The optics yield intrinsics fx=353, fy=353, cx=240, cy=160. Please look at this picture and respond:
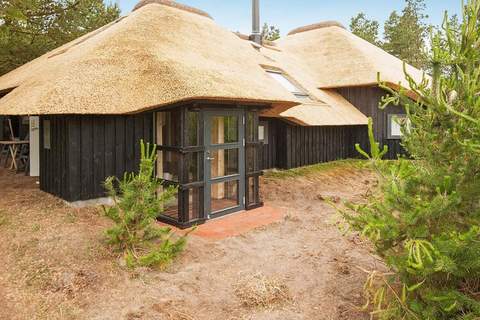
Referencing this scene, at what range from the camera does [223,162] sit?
7164 millimetres

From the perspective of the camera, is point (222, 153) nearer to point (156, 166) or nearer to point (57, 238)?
point (156, 166)

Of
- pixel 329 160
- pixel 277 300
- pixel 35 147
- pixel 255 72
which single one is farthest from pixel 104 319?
pixel 329 160

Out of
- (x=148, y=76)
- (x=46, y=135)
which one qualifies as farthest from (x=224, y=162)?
(x=46, y=135)

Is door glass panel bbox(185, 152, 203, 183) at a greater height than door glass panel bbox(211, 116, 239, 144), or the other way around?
door glass panel bbox(211, 116, 239, 144)

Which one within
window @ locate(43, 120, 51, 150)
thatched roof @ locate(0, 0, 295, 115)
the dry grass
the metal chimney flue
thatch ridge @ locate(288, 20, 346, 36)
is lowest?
the dry grass

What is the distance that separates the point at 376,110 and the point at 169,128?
11039mm

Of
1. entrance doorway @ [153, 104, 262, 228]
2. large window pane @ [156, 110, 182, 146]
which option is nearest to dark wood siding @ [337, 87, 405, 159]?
entrance doorway @ [153, 104, 262, 228]

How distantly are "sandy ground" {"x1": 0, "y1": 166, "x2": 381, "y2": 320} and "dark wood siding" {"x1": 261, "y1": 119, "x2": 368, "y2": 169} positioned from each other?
17.3ft

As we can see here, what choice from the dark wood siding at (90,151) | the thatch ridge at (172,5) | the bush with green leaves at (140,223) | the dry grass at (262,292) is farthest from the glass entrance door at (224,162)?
the thatch ridge at (172,5)

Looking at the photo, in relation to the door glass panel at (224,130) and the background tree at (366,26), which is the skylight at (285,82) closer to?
the door glass panel at (224,130)

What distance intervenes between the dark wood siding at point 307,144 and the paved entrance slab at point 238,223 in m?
4.37

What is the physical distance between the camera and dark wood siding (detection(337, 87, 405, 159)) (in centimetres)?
1498

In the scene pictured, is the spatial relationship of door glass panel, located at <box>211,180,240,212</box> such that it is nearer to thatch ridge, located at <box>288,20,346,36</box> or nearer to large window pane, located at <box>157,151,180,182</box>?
large window pane, located at <box>157,151,180,182</box>

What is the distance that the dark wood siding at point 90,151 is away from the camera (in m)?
6.87
